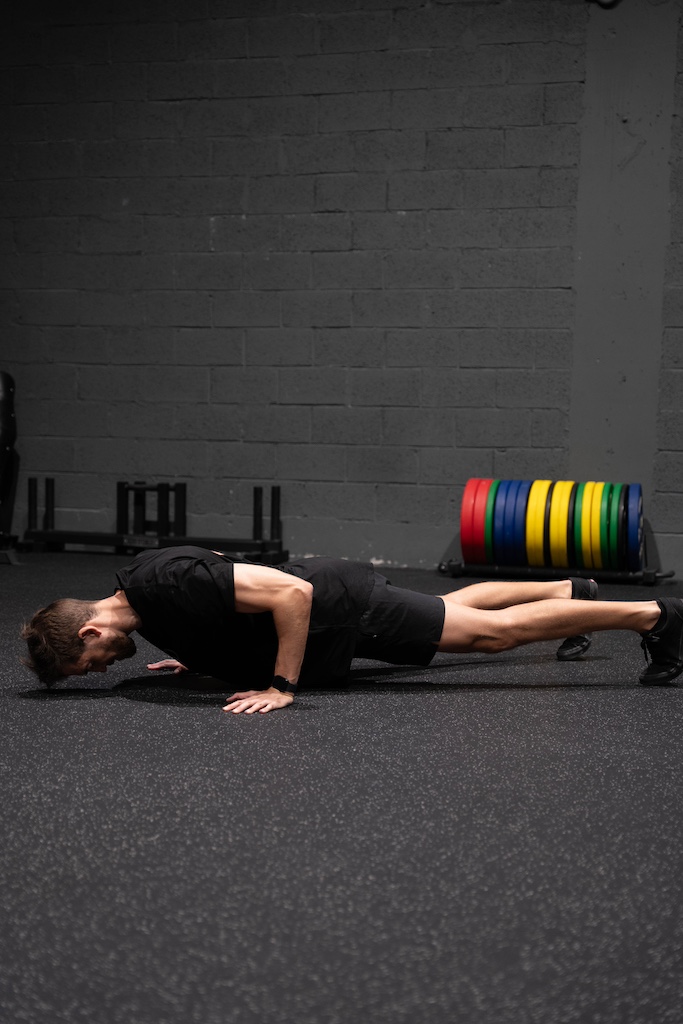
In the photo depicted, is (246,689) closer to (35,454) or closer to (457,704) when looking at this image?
(457,704)

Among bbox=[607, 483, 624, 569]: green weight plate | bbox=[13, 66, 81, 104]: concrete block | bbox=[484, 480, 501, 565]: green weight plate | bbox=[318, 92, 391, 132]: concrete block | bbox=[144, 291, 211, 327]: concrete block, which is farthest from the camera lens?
bbox=[13, 66, 81, 104]: concrete block

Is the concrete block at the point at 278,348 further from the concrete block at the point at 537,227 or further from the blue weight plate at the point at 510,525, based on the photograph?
the blue weight plate at the point at 510,525

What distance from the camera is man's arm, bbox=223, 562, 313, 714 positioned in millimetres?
2986

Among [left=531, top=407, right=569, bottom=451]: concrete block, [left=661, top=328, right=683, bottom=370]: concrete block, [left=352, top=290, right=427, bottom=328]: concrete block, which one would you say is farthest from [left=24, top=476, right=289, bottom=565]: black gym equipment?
[left=661, top=328, right=683, bottom=370]: concrete block

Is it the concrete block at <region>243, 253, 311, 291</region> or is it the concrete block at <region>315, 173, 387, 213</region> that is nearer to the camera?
the concrete block at <region>315, 173, 387, 213</region>

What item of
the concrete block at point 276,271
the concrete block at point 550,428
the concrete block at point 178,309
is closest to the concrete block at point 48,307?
the concrete block at point 178,309

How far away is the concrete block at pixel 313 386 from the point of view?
677 centimetres

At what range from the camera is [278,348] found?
6.85 meters

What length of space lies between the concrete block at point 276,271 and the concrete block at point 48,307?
1.18 m

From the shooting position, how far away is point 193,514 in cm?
703

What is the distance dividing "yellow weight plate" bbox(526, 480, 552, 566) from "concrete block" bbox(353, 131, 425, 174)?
2148 mm

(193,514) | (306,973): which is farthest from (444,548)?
(306,973)

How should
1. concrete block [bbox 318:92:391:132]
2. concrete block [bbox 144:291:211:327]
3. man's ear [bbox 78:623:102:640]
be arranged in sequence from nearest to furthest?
man's ear [bbox 78:623:102:640] → concrete block [bbox 318:92:391:132] → concrete block [bbox 144:291:211:327]

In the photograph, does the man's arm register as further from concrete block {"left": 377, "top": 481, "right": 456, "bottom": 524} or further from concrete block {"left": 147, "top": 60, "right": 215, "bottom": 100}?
concrete block {"left": 147, "top": 60, "right": 215, "bottom": 100}
